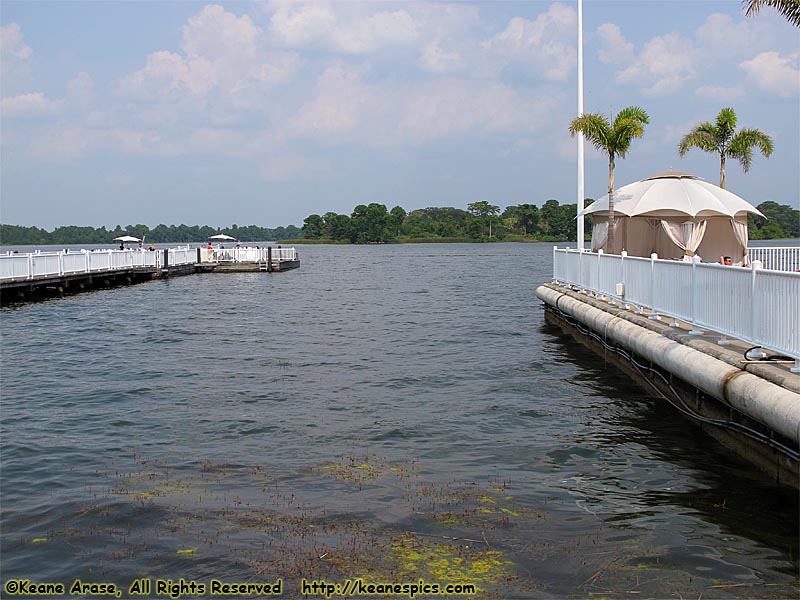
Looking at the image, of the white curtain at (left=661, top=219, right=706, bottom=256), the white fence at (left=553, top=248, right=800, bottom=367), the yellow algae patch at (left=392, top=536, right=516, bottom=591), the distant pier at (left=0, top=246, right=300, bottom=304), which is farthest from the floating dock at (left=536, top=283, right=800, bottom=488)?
the distant pier at (left=0, top=246, right=300, bottom=304)

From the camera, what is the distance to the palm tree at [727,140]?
93.1ft

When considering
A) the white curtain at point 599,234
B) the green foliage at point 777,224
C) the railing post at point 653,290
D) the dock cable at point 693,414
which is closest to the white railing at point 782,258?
the white curtain at point 599,234

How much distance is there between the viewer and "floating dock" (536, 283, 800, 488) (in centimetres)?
827

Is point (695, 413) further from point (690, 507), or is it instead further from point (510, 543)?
point (510, 543)

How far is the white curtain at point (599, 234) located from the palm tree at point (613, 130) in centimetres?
159

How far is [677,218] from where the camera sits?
23.6 meters

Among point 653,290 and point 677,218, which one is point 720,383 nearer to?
point 653,290

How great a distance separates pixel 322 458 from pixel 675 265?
21.4 feet

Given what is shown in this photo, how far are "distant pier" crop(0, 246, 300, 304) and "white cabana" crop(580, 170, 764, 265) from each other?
21.5m

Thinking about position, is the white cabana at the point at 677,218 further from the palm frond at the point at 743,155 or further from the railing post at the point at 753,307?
the railing post at the point at 753,307

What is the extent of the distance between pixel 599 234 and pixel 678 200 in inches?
156

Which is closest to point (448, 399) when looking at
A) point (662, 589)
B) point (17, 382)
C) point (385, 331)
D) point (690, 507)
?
point (690, 507)

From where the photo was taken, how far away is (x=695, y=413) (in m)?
11.5

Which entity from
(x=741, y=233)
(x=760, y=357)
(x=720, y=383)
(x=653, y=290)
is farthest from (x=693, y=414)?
(x=741, y=233)
